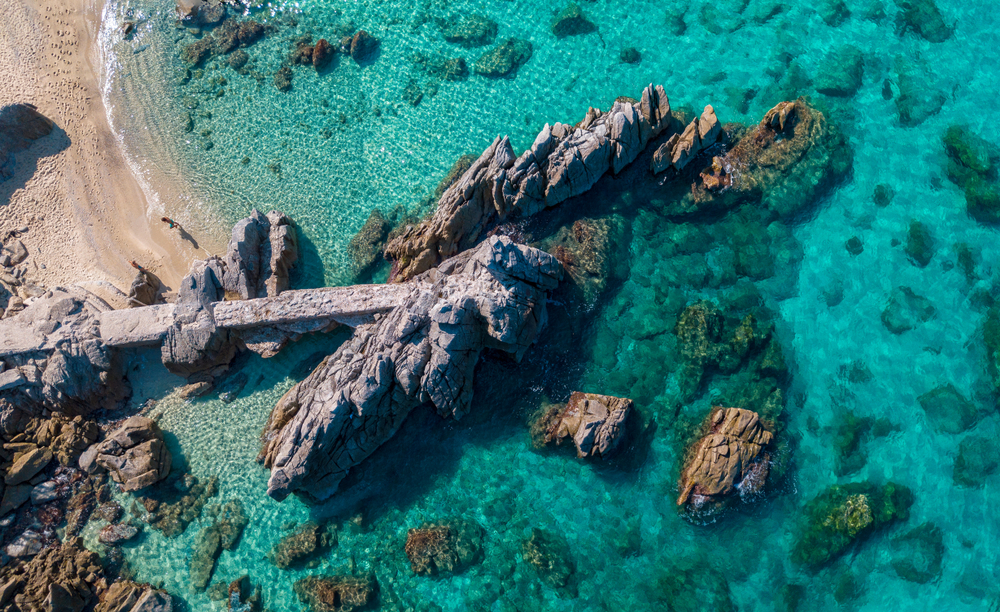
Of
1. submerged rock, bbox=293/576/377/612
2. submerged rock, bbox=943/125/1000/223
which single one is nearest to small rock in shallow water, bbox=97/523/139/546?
submerged rock, bbox=293/576/377/612

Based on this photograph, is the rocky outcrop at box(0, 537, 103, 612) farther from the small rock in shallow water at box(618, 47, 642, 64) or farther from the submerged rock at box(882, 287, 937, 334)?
the submerged rock at box(882, 287, 937, 334)

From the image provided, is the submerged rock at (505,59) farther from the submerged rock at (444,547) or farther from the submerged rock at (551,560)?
the submerged rock at (551,560)

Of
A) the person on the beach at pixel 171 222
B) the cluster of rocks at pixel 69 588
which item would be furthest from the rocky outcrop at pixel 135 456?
the person on the beach at pixel 171 222

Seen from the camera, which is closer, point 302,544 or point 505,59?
point 302,544

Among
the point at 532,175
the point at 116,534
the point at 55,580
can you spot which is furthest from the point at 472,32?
the point at 55,580

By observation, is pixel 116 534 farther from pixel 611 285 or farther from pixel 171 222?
pixel 611 285
